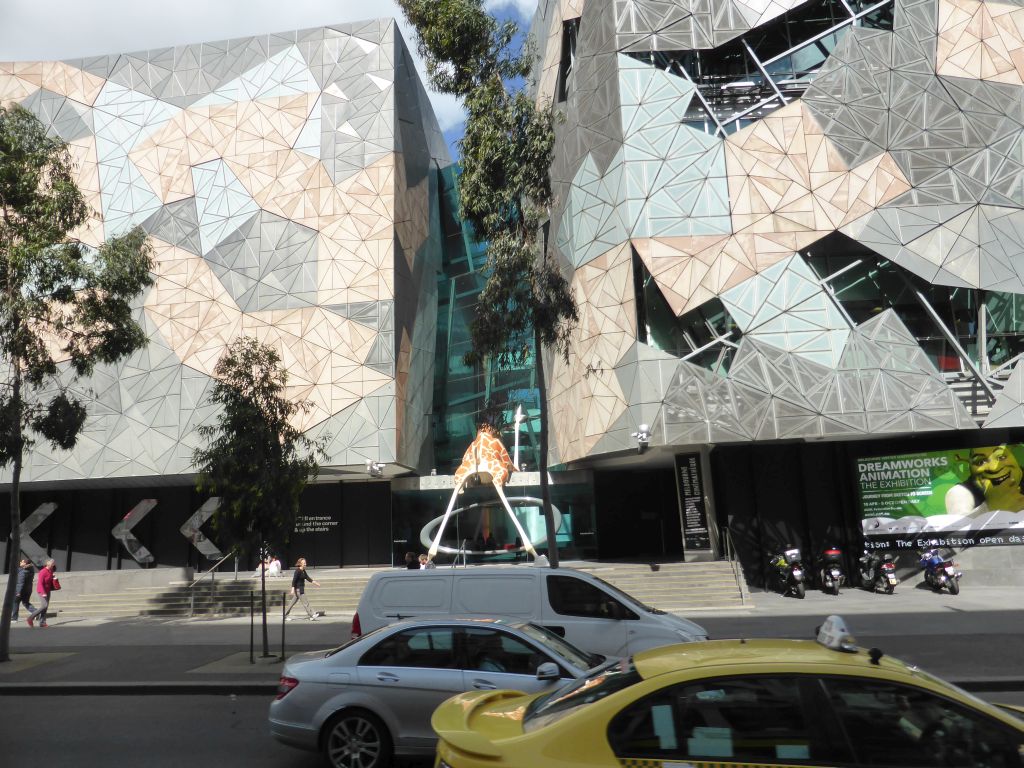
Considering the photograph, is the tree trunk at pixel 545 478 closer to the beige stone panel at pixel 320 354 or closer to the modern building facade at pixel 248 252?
the modern building facade at pixel 248 252

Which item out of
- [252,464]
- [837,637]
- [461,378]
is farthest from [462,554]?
[837,637]

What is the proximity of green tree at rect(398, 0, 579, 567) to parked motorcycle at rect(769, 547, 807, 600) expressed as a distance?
8496 millimetres

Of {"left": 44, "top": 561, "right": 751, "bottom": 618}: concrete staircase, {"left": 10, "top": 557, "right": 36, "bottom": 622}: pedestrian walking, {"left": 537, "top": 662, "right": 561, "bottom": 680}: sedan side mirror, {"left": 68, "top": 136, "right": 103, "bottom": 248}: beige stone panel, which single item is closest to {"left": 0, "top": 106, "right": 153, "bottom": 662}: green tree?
{"left": 10, "top": 557, "right": 36, "bottom": 622}: pedestrian walking

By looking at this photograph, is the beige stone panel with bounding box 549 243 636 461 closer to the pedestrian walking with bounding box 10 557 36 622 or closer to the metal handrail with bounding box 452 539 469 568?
the metal handrail with bounding box 452 539 469 568

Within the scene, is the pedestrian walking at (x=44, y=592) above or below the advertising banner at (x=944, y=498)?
below

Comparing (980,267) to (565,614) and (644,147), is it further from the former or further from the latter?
(565,614)

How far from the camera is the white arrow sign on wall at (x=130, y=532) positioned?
29.9m

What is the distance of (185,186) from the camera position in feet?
96.4

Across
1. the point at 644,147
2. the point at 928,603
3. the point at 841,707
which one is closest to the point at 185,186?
the point at 644,147

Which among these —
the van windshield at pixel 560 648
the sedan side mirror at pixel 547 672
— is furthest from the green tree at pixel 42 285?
the sedan side mirror at pixel 547 672

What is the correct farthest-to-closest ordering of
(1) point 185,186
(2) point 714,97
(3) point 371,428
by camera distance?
(1) point 185,186 < (3) point 371,428 < (2) point 714,97

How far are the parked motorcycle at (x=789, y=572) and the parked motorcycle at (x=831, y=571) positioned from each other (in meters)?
0.54

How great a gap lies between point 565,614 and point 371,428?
61.3 ft

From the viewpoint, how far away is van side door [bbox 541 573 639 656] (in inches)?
352
